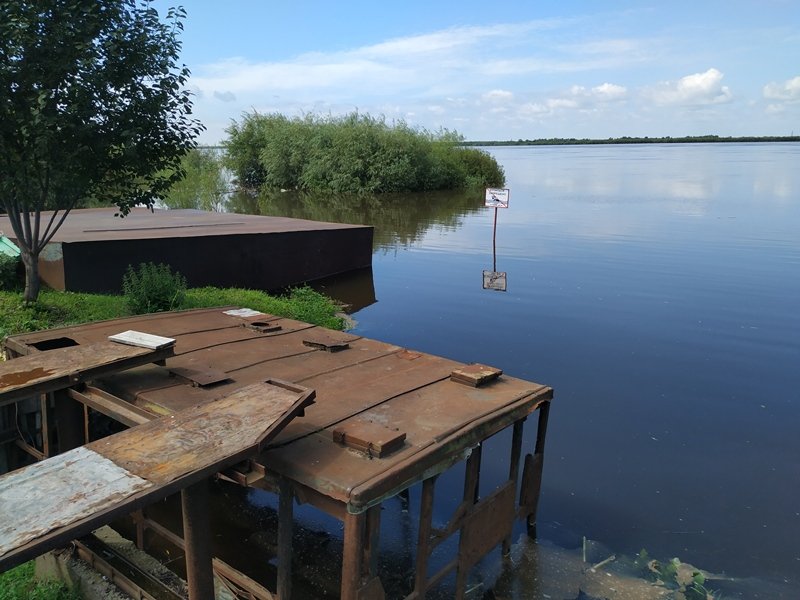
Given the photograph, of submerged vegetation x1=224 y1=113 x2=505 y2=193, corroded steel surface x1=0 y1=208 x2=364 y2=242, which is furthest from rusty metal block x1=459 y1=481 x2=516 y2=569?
submerged vegetation x1=224 y1=113 x2=505 y2=193

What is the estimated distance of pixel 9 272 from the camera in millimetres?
9508

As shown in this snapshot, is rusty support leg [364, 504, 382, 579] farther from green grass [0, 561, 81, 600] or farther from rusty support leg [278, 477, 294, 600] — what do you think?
green grass [0, 561, 81, 600]

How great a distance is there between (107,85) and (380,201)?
30.4 meters

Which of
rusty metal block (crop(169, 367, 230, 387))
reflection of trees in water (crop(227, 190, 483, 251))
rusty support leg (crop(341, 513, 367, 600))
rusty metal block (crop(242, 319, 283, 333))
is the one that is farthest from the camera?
reflection of trees in water (crop(227, 190, 483, 251))

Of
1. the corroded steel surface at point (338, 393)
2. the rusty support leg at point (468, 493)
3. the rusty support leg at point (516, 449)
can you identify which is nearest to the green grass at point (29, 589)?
the corroded steel surface at point (338, 393)

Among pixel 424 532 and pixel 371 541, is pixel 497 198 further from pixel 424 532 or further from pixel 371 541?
pixel 371 541

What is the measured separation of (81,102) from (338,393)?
16.9 ft

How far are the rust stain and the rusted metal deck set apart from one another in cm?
26

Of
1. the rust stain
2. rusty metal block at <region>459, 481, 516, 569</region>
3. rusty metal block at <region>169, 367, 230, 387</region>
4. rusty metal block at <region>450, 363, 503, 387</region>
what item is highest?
the rust stain

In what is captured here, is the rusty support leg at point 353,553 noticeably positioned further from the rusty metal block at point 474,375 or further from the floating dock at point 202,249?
the floating dock at point 202,249

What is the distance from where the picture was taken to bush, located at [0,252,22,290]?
30.9ft

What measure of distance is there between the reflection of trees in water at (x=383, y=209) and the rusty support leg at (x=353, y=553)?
18.2 m

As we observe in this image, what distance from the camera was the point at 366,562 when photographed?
310 cm

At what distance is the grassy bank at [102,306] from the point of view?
7.89 metres
